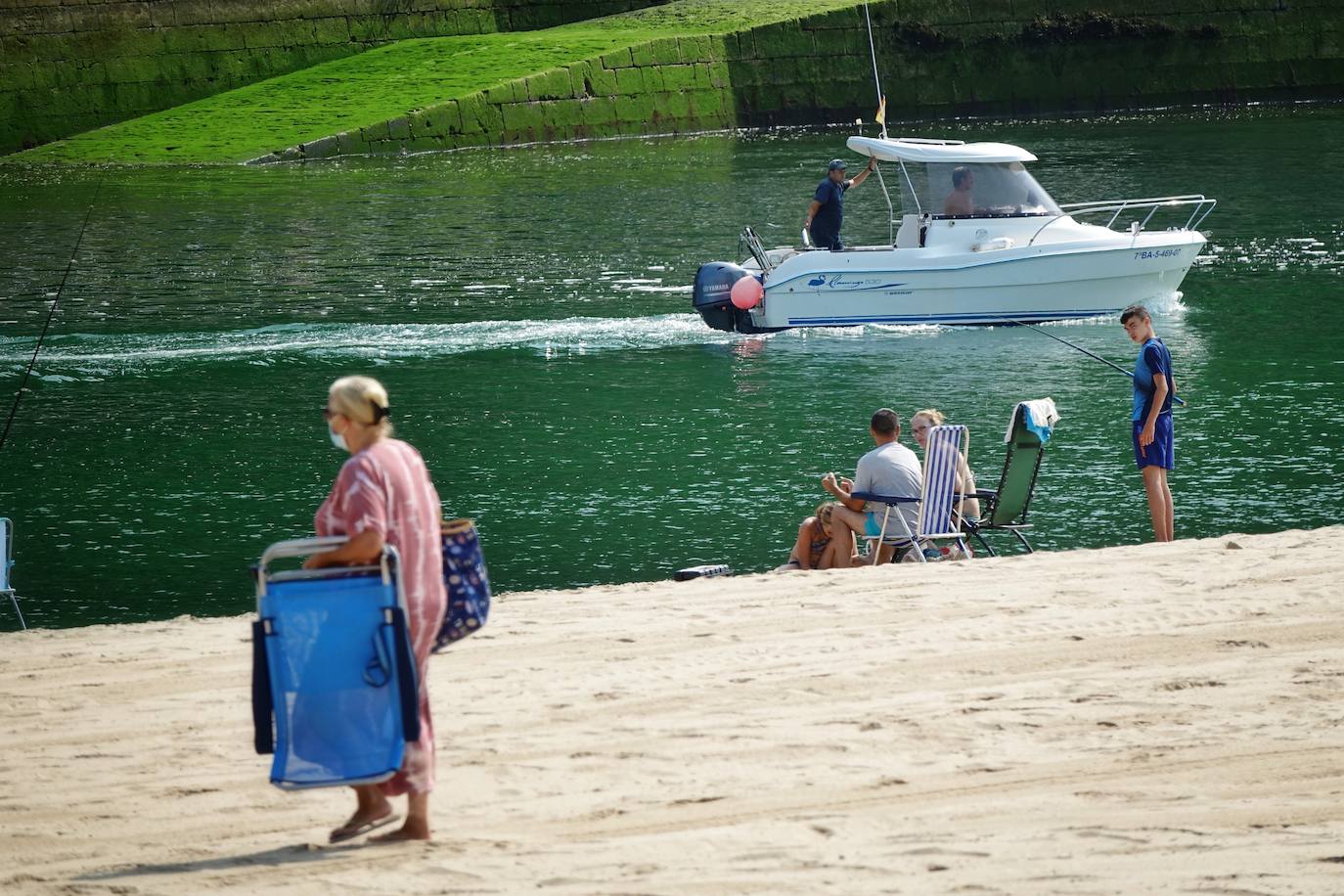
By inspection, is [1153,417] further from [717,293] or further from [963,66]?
[963,66]

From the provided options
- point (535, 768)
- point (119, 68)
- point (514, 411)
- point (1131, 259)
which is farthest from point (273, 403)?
point (119, 68)

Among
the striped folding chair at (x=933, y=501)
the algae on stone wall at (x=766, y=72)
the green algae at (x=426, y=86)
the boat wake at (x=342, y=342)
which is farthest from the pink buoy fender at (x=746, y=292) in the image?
the algae on stone wall at (x=766, y=72)

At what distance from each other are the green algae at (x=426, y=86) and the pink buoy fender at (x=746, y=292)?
24810mm

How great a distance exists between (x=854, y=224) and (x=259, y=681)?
24.5m

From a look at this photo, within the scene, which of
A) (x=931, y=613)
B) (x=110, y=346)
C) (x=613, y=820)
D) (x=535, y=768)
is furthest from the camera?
(x=110, y=346)

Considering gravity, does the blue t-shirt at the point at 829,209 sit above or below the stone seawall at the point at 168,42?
below

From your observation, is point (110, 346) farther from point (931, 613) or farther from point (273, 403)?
point (931, 613)

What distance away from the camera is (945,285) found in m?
19.8

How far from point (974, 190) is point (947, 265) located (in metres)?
0.91

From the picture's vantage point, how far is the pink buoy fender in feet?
63.4

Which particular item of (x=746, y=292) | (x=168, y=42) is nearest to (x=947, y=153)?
(x=746, y=292)

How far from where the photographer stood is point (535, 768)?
591 centimetres

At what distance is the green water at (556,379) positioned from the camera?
11.7 meters

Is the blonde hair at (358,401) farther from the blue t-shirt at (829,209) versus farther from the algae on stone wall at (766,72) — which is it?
the algae on stone wall at (766,72)
